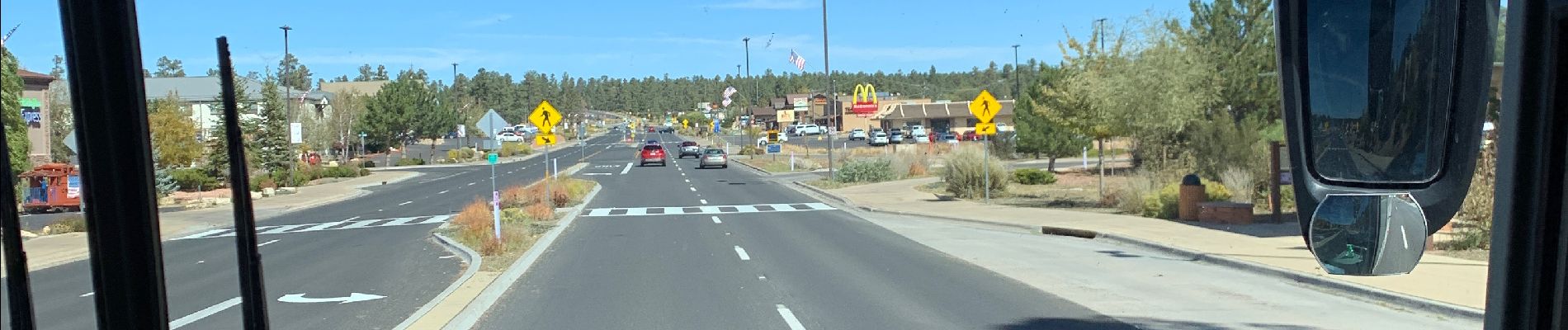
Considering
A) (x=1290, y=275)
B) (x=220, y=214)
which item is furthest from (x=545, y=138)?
(x=1290, y=275)

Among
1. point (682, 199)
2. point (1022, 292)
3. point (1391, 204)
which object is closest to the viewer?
point (1391, 204)

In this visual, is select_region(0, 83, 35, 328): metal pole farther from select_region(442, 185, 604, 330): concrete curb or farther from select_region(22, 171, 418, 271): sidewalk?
select_region(442, 185, 604, 330): concrete curb

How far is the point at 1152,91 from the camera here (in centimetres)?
2364

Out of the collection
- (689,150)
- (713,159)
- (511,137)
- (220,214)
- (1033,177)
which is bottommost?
(689,150)

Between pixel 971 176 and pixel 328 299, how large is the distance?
20575mm

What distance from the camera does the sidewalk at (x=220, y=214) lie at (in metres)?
8.98

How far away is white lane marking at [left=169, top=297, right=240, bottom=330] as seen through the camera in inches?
431

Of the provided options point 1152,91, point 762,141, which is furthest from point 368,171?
point 1152,91

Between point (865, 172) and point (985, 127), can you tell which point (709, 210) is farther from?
point (865, 172)

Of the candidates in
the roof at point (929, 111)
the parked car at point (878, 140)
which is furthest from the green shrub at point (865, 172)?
the roof at point (929, 111)

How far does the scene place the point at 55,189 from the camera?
84.8ft

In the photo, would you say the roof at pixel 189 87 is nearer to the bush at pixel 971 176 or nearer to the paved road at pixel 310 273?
the paved road at pixel 310 273

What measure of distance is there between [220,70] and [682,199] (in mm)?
32018

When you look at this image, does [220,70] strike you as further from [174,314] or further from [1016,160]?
[1016,160]
